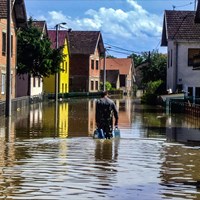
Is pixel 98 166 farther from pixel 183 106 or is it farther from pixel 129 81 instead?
pixel 129 81

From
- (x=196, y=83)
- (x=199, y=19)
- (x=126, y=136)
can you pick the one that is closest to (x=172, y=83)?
(x=196, y=83)

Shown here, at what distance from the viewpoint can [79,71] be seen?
265ft

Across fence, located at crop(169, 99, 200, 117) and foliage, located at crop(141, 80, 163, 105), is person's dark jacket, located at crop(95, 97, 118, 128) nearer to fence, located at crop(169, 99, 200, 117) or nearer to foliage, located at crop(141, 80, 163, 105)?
fence, located at crop(169, 99, 200, 117)

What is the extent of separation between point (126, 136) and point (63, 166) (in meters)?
8.80

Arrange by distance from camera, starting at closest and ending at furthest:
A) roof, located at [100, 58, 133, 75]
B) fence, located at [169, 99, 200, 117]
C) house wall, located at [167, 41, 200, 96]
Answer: fence, located at [169, 99, 200, 117] < house wall, located at [167, 41, 200, 96] < roof, located at [100, 58, 133, 75]

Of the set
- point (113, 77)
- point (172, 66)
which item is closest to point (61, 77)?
point (172, 66)

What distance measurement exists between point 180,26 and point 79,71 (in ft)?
109

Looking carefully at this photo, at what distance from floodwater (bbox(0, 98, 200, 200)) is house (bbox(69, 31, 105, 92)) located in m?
57.8

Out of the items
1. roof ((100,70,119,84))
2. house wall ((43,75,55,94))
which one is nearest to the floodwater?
house wall ((43,75,55,94))

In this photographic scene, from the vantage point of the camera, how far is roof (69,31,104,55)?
80188mm

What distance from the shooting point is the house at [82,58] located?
80.2m

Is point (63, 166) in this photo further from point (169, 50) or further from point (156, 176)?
point (169, 50)

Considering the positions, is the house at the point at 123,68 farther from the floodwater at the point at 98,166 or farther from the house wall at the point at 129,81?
the floodwater at the point at 98,166

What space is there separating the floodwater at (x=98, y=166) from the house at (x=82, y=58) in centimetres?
5776
